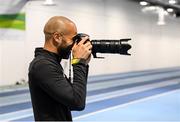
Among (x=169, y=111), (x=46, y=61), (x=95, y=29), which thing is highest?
(x=46, y=61)

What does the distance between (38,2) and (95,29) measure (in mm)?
4234

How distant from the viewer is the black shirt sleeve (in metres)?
2.03

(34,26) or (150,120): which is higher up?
(34,26)

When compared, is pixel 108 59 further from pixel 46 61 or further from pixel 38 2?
pixel 46 61

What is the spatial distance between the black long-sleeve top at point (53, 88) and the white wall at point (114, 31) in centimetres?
1143

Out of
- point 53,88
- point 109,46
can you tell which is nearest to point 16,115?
point 109,46

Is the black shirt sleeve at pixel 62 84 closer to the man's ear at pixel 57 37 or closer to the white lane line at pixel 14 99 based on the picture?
the man's ear at pixel 57 37

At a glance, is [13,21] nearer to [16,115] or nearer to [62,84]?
[16,115]

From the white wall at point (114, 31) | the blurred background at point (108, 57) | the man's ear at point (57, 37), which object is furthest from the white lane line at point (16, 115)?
the man's ear at point (57, 37)

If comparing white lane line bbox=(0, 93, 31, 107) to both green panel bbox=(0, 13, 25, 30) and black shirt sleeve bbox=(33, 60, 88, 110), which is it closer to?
green panel bbox=(0, 13, 25, 30)

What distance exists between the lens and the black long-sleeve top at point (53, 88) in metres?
2.04

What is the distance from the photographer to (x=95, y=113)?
820 centimetres

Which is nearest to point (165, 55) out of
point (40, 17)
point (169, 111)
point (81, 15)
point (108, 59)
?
point (108, 59)

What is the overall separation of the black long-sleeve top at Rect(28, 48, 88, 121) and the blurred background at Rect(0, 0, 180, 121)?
5.39m
